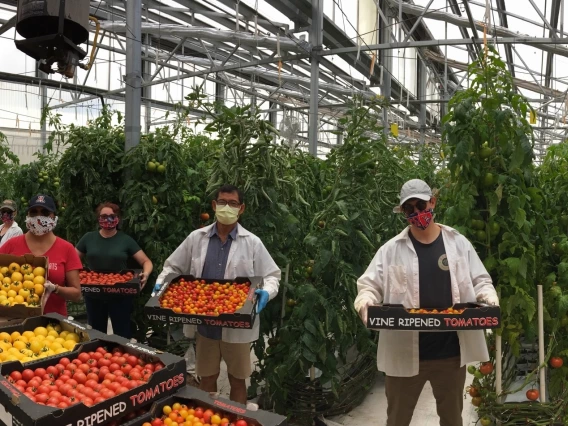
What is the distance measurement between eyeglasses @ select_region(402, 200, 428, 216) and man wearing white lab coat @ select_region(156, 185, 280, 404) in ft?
3.17

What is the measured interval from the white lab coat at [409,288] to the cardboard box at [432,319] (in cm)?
13

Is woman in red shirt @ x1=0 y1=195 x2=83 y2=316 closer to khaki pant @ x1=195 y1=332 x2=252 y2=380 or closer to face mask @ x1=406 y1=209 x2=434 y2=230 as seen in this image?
khaki pant @ x1=195 y1=332 x2=252 y2=380

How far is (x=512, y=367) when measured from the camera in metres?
3.60

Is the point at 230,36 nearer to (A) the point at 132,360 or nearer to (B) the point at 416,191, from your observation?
(B) the point at 416,191

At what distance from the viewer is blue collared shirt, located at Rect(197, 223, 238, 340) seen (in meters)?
3.25

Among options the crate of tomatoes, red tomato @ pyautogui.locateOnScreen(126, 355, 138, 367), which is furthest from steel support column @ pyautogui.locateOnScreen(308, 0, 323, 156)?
red tomato @ pyautogui.locateOnScreen(126, 355, 138, 367)

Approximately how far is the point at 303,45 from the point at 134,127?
15.9 ft

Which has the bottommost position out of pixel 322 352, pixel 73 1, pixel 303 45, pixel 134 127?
pixel 322 352

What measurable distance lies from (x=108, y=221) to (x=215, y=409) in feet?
7.92

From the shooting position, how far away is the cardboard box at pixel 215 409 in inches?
74.2

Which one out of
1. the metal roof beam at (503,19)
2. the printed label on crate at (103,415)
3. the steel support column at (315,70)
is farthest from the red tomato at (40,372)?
the metal roof beam at (503,19)

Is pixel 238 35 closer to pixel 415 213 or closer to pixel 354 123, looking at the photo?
pixel 354 123

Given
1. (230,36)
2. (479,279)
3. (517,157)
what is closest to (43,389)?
(479,279)

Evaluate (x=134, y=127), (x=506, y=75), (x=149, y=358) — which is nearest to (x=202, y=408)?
(x=149, y=358)
